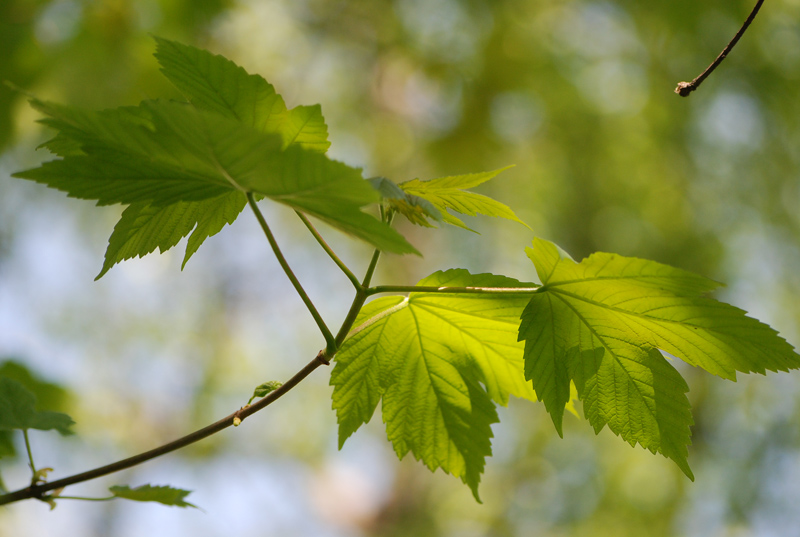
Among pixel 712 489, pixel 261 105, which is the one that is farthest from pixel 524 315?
pixel 712 489

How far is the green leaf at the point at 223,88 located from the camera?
56 centimetres

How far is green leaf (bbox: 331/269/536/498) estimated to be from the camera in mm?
681

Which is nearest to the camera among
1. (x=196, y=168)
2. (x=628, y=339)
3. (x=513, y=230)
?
(x=196, y=168)

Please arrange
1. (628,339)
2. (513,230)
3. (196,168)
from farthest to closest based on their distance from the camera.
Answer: (513,230)
(628,339)
(196,168)

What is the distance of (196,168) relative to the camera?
1.63 feet

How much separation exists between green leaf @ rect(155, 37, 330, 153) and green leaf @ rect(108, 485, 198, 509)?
0.39m

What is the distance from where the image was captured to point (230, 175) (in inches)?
19.2

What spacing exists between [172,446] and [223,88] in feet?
1.09

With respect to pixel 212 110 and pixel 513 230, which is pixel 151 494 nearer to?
pixel 212 110

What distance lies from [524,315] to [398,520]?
497 centimetres

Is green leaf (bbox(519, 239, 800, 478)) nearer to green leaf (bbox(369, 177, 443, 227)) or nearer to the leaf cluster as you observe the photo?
the leaf cluster

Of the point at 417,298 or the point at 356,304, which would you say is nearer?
the point at 356,304

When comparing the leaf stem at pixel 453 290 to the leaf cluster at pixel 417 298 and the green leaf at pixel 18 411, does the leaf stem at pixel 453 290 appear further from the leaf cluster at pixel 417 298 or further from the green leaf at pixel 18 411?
the green leaf at pixel 18 411

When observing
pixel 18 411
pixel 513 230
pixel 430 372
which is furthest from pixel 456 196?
pixel 513 230
